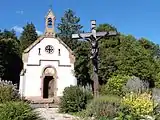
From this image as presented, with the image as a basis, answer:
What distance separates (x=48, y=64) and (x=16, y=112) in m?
24.4

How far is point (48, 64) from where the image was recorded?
3506 cm

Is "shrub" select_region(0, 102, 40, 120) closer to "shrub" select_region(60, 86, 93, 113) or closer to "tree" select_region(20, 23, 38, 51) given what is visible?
"shrub" select_region(60, 86, 93, 113)

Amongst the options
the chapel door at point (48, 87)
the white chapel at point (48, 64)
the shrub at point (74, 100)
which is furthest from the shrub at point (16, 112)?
the chapel door at point (48, 87)

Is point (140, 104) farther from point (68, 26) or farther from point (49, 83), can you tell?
point (68, 26)

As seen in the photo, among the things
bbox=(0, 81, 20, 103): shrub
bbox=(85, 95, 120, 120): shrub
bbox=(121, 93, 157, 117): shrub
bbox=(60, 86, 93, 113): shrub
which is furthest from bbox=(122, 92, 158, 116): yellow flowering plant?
bbox=(0, 81, 20, 103): shrub

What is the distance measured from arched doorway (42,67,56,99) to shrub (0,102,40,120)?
23.6m

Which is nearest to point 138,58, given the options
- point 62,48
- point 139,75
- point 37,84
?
point 139,75

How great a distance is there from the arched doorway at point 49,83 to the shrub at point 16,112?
77.3 feet

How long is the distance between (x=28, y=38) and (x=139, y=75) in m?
22.1

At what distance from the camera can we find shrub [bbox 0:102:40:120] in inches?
417

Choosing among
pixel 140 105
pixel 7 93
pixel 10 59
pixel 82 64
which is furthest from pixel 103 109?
pixel 10 59

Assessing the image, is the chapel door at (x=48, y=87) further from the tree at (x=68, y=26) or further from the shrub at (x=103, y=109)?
the shrub at (x=103, y=109)

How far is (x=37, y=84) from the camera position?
3466 centimetres

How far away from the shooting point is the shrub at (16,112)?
34.7ft
